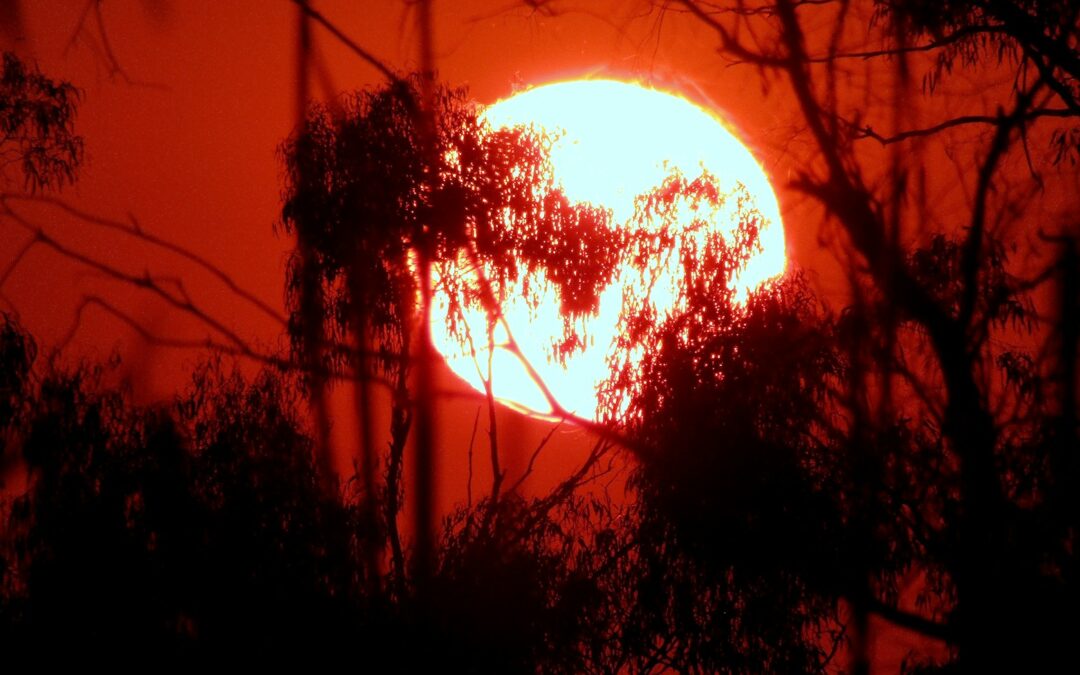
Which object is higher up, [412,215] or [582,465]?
[412,215]

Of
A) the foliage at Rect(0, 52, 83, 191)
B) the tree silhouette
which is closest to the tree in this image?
the tree silhouette

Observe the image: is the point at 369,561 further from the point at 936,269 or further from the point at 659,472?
the point at 936,269

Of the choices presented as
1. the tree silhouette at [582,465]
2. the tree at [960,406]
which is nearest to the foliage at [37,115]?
the tree silhouette at [582,465]

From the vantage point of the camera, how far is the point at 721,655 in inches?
213

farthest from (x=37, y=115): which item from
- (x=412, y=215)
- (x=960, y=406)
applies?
(x=960, y=406)

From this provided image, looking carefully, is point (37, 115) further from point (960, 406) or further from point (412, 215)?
point (960, 406)

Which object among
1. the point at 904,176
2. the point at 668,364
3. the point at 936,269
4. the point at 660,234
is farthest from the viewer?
the point at 904,176

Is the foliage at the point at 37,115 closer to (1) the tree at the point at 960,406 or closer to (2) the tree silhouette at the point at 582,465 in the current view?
(2) the tree silhouette at the point at 582,465

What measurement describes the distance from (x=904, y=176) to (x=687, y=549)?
11.1 feet

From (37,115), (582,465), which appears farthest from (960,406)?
(37,115)

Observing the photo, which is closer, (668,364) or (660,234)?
(668,364)

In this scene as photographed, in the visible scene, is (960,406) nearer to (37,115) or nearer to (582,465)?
(582,465)

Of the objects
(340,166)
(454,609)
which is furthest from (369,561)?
(340,166)

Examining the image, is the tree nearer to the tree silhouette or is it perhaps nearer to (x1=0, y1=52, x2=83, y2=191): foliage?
the tree silhouette
